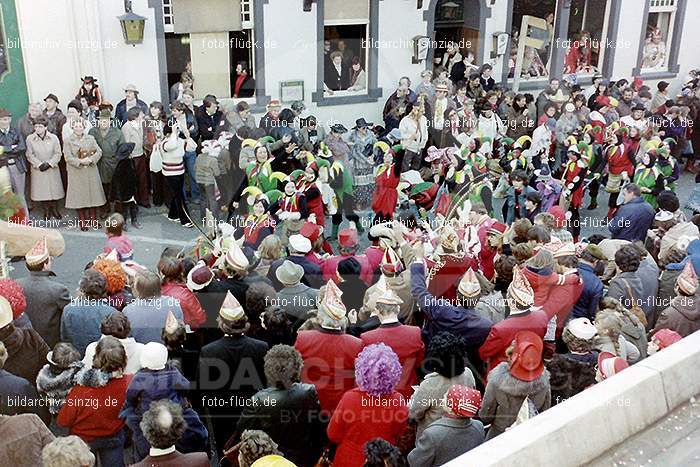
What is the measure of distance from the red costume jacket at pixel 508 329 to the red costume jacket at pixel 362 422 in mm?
954

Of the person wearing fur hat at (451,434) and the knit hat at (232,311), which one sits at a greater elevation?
the knit hat at (232,311)

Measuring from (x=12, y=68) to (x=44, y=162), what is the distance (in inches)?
70.2

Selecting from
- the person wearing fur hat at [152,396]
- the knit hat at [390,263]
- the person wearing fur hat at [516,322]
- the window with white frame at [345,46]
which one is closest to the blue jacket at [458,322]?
the person wearing fur hat at [516,322]

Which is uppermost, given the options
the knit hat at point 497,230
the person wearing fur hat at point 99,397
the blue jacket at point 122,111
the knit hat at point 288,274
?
the blue jacket at point 122,111

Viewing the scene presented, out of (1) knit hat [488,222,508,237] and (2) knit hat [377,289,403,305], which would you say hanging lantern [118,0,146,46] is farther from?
(2) knit hat [377,289,403,305]

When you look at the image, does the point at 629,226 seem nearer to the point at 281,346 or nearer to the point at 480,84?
the point at 281,346

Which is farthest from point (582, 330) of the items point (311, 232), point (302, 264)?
point (311, 232)

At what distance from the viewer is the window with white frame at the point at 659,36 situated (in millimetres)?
16797

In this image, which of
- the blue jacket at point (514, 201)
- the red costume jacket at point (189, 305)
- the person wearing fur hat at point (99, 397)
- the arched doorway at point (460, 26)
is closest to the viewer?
the person wearing fur hat at point (99, 397)

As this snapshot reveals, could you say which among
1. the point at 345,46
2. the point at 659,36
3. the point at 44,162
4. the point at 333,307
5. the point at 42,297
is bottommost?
the point at 42,297

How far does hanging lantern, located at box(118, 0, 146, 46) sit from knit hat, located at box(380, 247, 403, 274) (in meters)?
6.96

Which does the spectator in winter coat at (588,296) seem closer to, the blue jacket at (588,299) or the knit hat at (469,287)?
the blue jacket at (588,299)

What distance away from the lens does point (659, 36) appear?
669 inches

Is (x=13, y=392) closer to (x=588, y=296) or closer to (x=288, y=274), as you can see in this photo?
(x=288, y=274)
